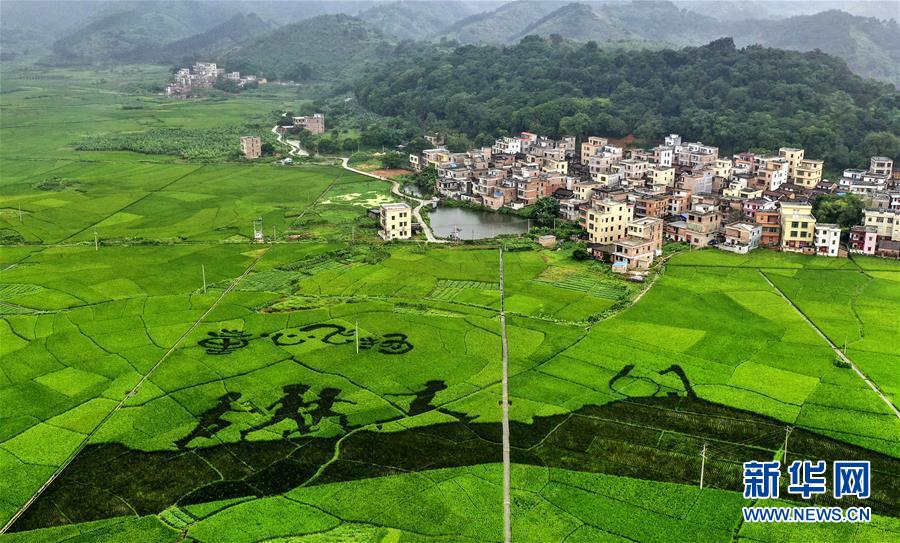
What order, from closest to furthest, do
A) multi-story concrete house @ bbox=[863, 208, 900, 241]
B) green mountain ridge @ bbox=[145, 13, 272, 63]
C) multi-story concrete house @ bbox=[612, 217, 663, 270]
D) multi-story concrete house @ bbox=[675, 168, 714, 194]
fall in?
1. multi-story concrete house @ bbox=[612, 217, 663, 270]
2. multi-story concrete house @ bbox=[863, 208, 900, 241]
3. multi-story concrete house @ bbox=[675, 168, 714, 194]
4. green mountain ridge @ bbox=[145, 13, 272, 63]

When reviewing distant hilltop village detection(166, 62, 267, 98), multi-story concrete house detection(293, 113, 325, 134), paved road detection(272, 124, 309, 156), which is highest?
distant hilltop village detection(166, 62, 267, 98)

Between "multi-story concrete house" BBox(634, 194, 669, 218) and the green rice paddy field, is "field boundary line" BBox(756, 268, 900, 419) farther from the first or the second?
"multi-story concrete house" BBox(634, 194, 669, 218)

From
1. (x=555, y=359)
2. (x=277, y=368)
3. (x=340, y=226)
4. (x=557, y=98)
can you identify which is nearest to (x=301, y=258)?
(x=340, y=226)

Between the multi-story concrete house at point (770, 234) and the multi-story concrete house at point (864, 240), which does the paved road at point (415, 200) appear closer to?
the multi-story concrete house at point (770, 234)

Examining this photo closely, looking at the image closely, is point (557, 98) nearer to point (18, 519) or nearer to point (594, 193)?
point (594, 193)

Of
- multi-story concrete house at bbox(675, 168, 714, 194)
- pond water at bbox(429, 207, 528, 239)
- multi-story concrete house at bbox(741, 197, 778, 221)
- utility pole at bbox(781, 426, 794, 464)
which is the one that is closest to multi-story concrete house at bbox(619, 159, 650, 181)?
multi-story concrete house at bbox(675, 168, 714, 194)

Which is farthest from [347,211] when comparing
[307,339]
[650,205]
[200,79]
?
[200,79]

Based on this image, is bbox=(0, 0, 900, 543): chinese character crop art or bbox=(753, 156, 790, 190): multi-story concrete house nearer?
bbox=(0, 0, 900, 543): chinese character crop art
